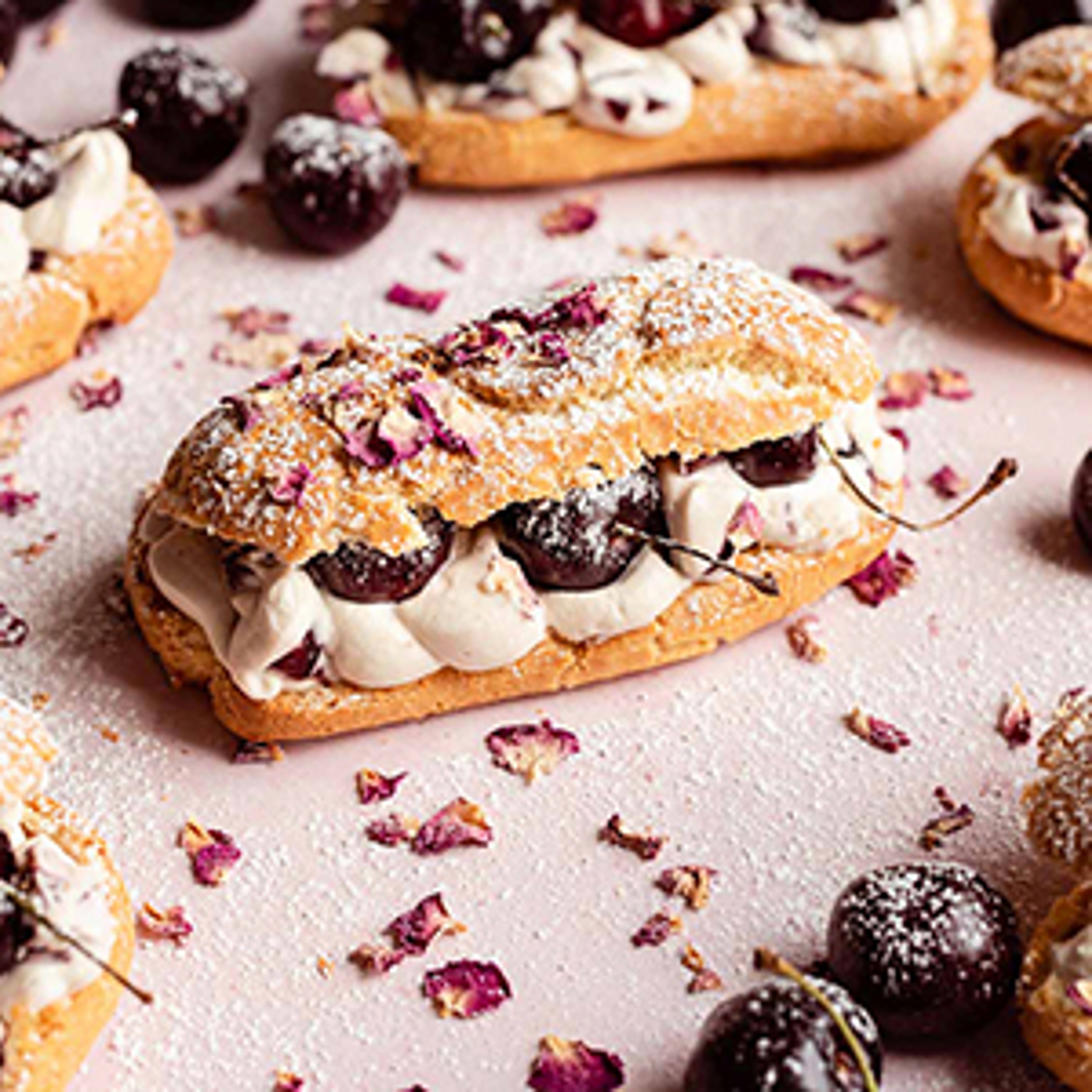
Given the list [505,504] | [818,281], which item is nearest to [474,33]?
[818,281]

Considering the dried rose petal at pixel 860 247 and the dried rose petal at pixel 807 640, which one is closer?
the dried rose petal at pixel 807 640

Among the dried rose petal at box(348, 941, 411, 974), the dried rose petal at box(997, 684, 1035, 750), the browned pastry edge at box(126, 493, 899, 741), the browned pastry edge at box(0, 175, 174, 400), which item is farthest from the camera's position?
the browned pastry edge at box(0, 175, 174, 400)

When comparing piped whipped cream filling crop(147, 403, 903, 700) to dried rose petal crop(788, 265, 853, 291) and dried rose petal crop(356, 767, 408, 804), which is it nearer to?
dried rose petal crop(356, 767, 408, 804)

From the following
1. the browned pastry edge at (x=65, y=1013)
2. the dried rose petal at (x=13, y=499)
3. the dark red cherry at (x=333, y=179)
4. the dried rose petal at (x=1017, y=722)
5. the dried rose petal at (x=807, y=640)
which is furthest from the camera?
the dark red cherry at (x=333, y=179)

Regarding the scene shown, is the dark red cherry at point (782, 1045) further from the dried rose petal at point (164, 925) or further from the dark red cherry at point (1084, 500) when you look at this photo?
the dark red cherry at point (1084, 500)

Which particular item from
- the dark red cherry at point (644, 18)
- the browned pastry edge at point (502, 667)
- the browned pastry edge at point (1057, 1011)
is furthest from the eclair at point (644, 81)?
the browned pastry edge at point (1057, 1011)

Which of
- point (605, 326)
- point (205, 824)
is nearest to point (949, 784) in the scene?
point (605, 326)

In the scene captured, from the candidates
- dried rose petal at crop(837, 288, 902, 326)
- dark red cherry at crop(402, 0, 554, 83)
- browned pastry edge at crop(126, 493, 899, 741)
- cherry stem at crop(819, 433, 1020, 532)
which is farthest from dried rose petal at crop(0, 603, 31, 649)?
dried rose petal at crop(837, 288, 902, 326)

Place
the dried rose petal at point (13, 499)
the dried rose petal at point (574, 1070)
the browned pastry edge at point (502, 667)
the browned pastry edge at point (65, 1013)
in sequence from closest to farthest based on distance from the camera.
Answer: the browned pastry edge at point (65, 1013) < the dried rose petal at point (574, 1070) < the browned pastry edge at point (502, 667) < the dried rose petal at point (13, 499)

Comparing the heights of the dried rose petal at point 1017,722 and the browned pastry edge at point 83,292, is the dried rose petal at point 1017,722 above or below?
below
